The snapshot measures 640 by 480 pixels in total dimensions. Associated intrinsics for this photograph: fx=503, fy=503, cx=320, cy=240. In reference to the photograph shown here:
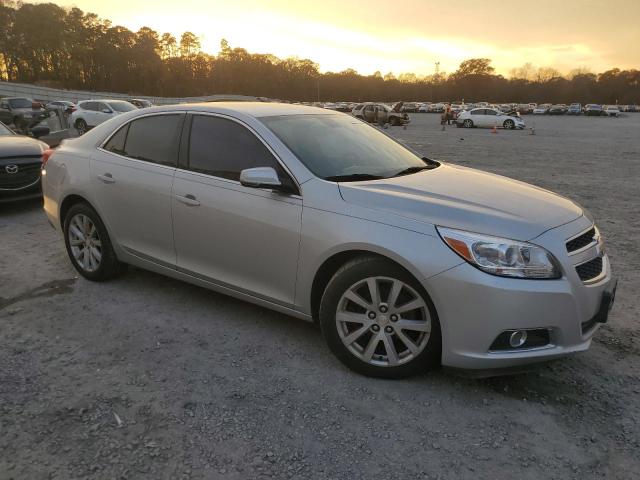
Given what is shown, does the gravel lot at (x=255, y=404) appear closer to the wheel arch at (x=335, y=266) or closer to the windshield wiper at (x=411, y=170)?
the wheel arch at (x=335, y=266)

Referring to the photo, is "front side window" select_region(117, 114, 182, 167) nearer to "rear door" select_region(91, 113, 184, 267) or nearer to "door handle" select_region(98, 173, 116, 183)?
"rear door" select_region(91, 113, 184, 267)

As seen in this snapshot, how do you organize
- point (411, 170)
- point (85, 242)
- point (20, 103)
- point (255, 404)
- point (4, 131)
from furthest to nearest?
point (20, 103)
point (4, 131)
point (85, 242)
point (411, 170)
point (255, 404)

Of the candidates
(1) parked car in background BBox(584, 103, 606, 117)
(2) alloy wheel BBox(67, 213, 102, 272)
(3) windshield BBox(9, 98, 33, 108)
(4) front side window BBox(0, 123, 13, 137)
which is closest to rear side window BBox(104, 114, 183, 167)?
(2) alloy wheel BBox(67, 213, 102, 272)

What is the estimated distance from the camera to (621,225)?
694 cm

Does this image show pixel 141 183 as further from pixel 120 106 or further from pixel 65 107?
pixel 65 107

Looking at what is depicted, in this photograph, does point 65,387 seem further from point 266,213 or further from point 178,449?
point 266,213

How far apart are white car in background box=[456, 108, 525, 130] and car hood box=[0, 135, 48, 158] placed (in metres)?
34.1

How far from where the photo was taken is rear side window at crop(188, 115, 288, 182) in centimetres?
357

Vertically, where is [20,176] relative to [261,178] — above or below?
below

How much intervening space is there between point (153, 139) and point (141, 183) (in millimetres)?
398

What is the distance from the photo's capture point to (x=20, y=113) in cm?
2369

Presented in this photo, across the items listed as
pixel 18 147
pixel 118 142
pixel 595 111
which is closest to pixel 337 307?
pixel 118 142

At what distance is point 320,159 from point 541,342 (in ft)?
6.00

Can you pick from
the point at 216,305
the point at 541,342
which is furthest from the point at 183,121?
the point at 541,342
